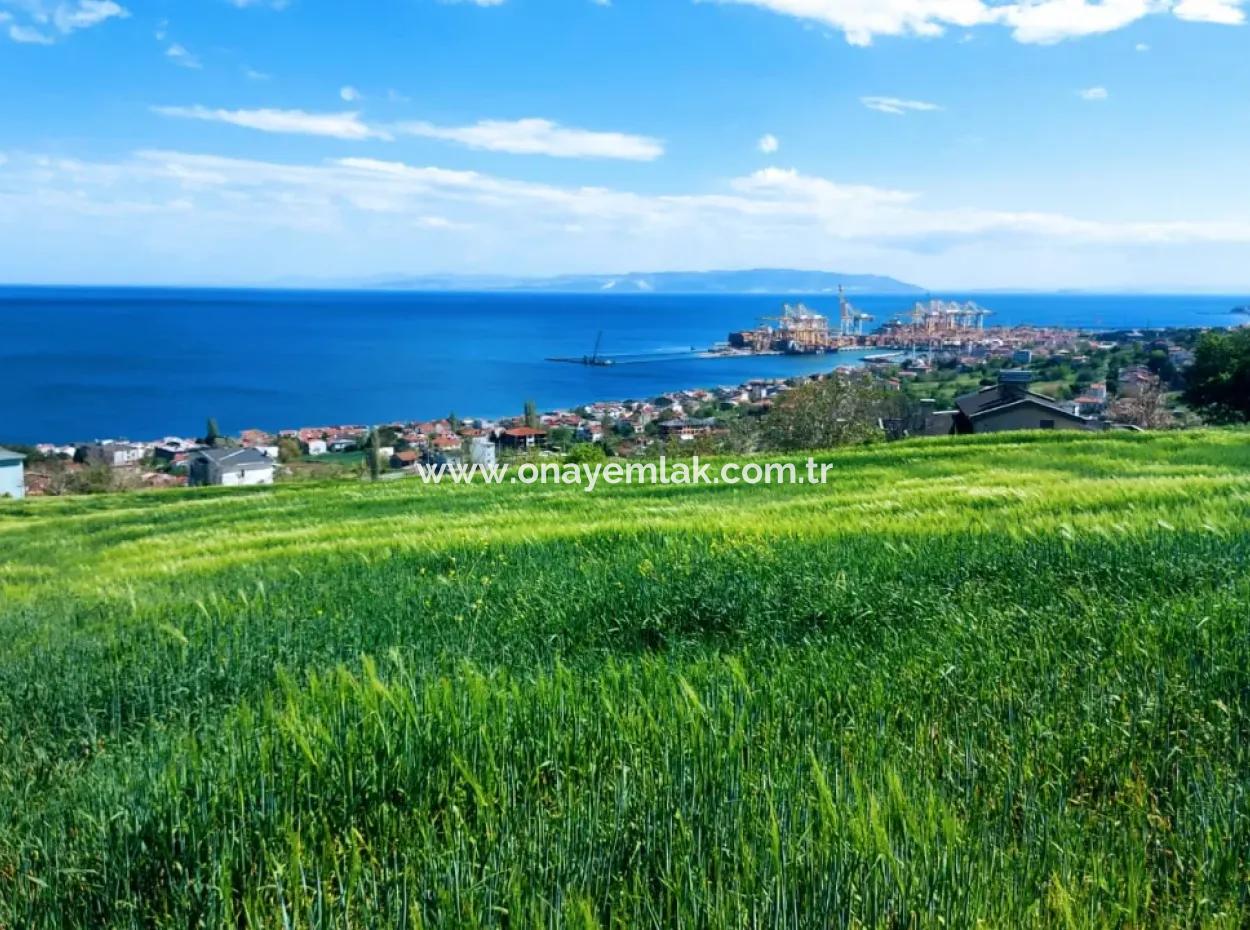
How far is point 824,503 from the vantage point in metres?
9.68

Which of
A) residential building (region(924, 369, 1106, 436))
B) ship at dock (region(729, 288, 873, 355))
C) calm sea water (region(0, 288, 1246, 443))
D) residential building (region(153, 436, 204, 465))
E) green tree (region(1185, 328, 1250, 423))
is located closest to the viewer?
green tree (region(1185, 328, 1250, 423))

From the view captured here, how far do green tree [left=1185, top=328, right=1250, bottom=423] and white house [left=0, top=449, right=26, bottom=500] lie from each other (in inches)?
2252

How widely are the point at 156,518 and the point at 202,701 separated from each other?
542 inches

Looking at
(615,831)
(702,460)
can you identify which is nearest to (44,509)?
(702,460)

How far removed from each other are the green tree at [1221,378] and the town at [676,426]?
1.68 metres

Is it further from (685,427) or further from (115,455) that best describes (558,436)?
(115,455)

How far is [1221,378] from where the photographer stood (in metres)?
35.4

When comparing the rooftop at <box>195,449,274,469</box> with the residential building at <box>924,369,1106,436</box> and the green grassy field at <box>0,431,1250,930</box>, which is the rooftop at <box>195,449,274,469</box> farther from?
the green grassy field at <box>0,431,1250,930</box>

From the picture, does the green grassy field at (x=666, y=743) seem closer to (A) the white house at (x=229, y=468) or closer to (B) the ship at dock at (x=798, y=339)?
(A) the white house at (x=229, y=468)

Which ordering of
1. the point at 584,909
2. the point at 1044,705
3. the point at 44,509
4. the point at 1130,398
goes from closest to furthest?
the point at 584,909, the point at 1044,705, the point at 44,509, the point at 1130,398

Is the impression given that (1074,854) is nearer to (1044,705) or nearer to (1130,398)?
(1044,705)

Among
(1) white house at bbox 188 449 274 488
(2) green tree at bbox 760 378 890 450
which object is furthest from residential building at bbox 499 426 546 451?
(2) green tree at bbox 760 378 890 450

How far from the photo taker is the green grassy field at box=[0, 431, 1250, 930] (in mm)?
2133

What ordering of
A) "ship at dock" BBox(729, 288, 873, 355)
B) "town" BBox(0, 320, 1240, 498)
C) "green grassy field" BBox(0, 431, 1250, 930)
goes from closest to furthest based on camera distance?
"green grassy field" BBox(0, 431, 1250, 930)
"town" BBox(0, 320, 1240, 498)
"ship at dock" BBox(729, 288, 873, 355)
